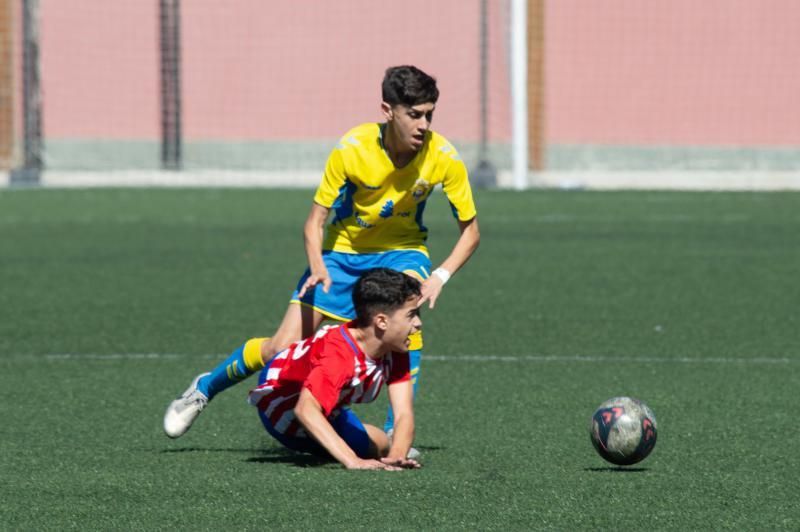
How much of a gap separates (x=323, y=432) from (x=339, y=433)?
0.46m

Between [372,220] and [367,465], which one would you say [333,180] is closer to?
[372,220]

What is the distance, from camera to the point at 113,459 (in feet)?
20.5

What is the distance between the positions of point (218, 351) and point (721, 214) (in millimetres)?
8822

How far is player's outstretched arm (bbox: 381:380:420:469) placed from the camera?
6.05 meters

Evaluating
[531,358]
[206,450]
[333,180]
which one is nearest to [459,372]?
[531,358]

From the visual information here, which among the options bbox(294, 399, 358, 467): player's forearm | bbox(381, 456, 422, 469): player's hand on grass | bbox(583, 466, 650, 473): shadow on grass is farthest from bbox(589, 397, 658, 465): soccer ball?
bbox(294, 399, 358, 467): player's forearm

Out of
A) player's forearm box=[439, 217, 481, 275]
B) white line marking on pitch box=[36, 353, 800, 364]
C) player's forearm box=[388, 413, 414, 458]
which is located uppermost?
player's forearm box=[439, 217, 481, 275]

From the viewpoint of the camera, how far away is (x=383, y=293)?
6031mm

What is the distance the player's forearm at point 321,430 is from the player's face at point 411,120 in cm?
117

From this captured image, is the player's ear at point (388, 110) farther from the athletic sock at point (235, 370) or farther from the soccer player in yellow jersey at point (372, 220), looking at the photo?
the athletic sock at point (235, 370)

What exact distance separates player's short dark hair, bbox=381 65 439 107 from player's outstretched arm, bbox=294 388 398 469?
1201 mm

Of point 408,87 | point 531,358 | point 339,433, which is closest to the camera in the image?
point 408,87

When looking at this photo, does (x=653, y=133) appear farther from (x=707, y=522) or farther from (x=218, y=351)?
(x=707, y=522)

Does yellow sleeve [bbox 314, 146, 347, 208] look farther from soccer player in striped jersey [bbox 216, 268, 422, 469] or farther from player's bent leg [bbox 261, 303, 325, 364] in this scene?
soccer player in striped jersey [bbox 216, 268, 422, 469]
